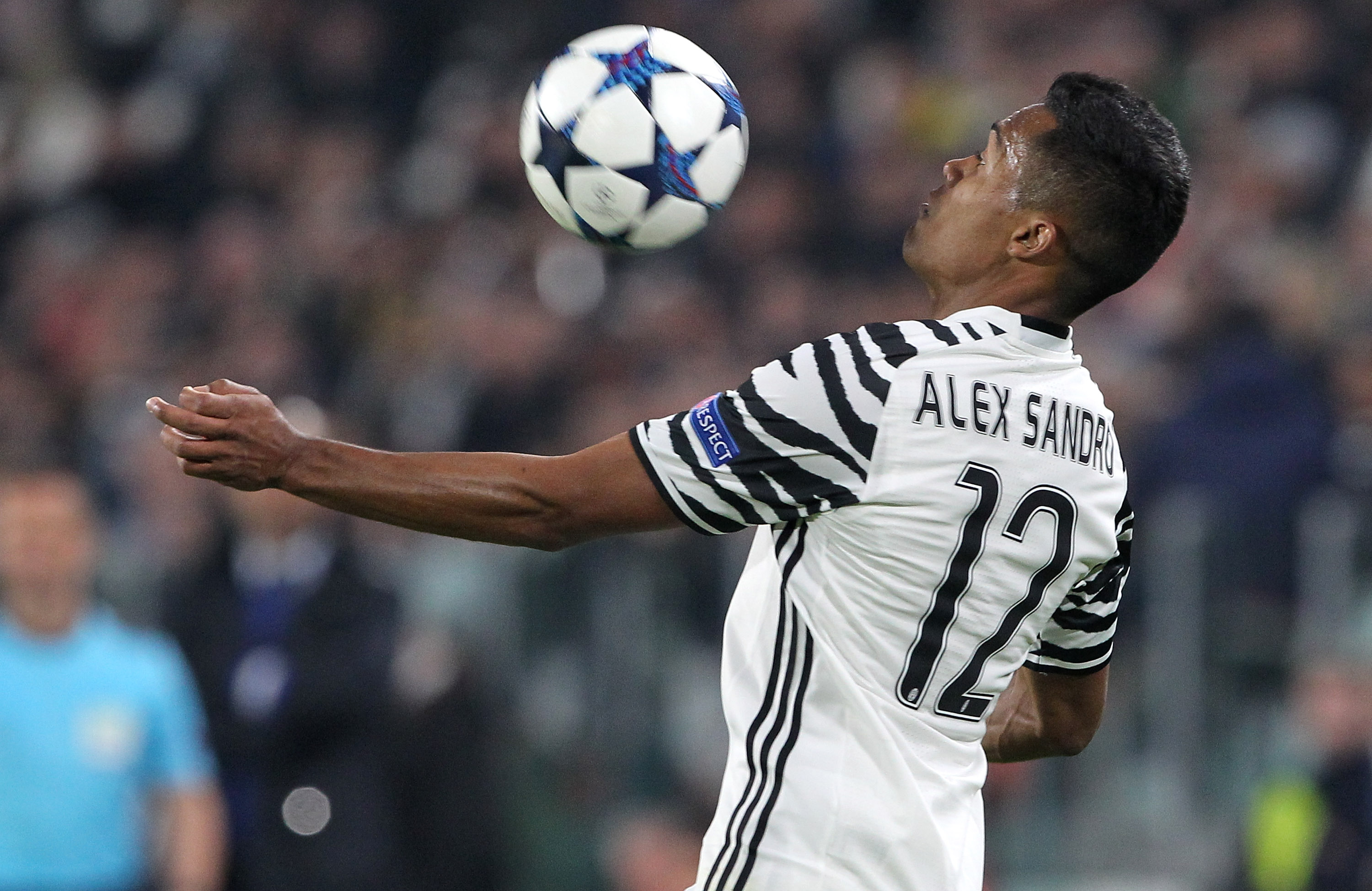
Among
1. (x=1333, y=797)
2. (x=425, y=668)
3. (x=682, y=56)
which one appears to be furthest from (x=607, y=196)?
(x=1333, y=797)

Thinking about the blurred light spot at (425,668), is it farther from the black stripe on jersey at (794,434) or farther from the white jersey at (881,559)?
the black stripe on jersey at (794,434)

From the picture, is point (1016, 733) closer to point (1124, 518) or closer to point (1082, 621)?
point (1082, 621)

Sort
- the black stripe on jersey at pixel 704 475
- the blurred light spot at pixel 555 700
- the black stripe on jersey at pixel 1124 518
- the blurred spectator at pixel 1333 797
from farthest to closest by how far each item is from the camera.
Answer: the blurred light spot at pixel 555 700
the blurred spectator at pixel 1333 797
the black stripe on jersey at pixel 1124 518
the black stripe on jersey at pixel 704 475

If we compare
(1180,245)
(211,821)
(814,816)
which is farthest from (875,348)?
(1180,245)

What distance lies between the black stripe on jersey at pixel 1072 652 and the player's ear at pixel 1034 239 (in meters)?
0.80

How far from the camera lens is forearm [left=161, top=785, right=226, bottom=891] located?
19.3 ft

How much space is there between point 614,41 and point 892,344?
3.26 ft

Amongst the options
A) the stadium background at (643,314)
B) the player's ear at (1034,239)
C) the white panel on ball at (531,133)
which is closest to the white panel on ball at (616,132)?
the white panel on ball at (531,133)

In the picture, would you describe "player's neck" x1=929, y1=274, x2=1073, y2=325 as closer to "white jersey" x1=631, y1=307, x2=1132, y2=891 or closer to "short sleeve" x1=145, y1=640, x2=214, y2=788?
"white jersey" x1=631, y1=307, x2=1132, y2=891

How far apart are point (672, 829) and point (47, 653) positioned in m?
2.27

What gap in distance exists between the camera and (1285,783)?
7.35 m

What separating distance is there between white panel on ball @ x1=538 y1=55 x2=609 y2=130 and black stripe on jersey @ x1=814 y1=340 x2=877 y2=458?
85 centimetres

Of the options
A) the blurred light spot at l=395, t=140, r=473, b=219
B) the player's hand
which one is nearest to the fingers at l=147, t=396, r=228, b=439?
the player's hand

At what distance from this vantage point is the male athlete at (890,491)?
3.15m
